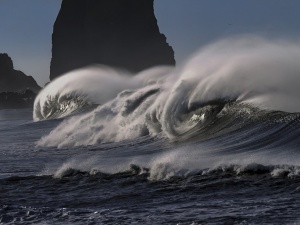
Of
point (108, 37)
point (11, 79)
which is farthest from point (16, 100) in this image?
point (11, 79)

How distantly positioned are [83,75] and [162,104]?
964 inches

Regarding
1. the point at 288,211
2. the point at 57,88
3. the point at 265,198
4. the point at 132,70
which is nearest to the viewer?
the point at 288,211

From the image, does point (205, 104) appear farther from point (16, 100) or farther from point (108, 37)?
point (108, 37)

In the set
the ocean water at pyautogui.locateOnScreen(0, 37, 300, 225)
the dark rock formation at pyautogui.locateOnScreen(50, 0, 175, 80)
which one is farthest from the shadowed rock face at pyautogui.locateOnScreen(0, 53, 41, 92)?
the ocean water at pyautogui.locateOnScreen(0, 37, 300, 225)

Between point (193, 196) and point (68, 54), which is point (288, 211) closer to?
point (193, 196)

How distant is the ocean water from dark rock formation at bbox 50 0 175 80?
12061cm

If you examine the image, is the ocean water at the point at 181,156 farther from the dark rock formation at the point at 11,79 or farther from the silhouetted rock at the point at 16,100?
the dark rock formation at the point at 11,79

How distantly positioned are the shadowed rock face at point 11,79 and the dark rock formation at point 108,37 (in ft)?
87.5

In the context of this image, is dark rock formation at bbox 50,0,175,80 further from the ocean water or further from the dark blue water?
the dark blue water

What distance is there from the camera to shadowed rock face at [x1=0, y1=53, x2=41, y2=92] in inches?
7057

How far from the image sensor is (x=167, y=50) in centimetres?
14762

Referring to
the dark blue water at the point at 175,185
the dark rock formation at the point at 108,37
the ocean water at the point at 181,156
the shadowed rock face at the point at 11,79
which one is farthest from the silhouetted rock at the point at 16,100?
the dark blue water at the point at 175,185

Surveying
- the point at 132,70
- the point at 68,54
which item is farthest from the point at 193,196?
the point at 68,54

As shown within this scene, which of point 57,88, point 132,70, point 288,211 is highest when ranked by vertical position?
point 132,70
